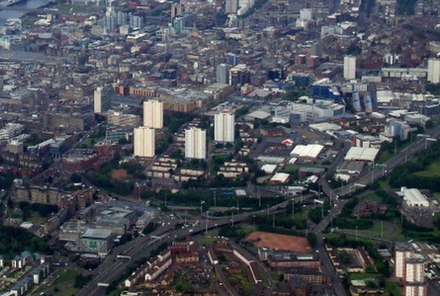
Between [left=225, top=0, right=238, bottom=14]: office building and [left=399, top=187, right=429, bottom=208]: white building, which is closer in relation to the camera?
[left=399, top=187, right=429, bottom=208]: white building

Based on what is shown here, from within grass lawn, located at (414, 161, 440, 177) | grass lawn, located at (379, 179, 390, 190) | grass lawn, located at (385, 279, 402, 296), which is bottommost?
grass lawn, located at (379, 179, 390, 190)

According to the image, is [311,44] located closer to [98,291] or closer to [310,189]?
[310,189]

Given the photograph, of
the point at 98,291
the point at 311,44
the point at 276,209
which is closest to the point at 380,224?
the point at 276,209

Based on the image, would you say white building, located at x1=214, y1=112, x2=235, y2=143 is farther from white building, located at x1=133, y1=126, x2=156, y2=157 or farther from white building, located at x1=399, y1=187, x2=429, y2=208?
white building, located at x1=399, y1=187, x2=429, y2=208

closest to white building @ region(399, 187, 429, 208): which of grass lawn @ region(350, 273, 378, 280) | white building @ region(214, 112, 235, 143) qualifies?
grass lawn @ region(350, 273, 378, 280)

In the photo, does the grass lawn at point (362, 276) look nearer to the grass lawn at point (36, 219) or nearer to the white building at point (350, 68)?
the grass lawn at point (36, 219)

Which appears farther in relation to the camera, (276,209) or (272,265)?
(276,209)

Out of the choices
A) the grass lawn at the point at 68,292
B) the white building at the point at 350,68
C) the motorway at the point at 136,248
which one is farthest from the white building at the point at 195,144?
the white building at the point at 350,68
